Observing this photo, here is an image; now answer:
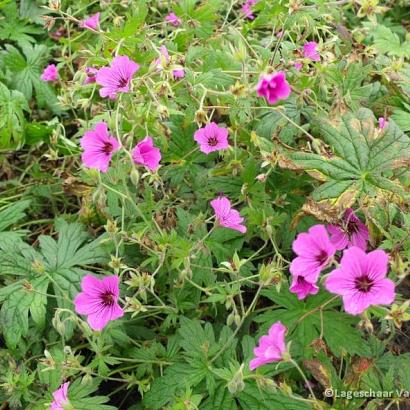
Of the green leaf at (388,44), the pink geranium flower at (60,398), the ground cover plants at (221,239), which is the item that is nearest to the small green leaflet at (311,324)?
the ground cover plants at (221,239)

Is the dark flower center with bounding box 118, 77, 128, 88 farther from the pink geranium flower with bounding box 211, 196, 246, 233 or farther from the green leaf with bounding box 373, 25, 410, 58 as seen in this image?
the green leaf with bounding box 373, 25, 410, 58

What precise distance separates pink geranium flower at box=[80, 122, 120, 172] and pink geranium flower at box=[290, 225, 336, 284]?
556 mm

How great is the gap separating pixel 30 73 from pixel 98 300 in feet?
4.72

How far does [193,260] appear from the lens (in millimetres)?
1754

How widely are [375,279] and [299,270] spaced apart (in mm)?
Answer: 167

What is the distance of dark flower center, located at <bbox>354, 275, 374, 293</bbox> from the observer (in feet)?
4.05

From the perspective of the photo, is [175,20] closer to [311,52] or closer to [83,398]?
[311,52]

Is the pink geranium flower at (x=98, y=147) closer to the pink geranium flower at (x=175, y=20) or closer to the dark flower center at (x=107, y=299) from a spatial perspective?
Result: the dark flower center at (x=107, y=299)

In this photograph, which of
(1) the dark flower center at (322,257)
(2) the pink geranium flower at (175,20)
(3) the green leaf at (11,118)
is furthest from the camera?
(3) the green leaf at (11,118)

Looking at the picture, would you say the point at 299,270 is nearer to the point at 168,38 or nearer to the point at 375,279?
the point at 375,279

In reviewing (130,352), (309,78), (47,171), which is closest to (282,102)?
(309,78)

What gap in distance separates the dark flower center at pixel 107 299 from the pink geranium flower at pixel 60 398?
22cm

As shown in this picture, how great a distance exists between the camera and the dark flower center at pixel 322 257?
1323 millimetres

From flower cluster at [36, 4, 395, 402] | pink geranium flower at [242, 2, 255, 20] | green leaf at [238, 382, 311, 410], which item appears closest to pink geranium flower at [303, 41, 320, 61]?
flower cluster at [36, 4, 395, 402]
